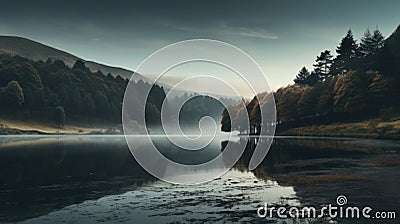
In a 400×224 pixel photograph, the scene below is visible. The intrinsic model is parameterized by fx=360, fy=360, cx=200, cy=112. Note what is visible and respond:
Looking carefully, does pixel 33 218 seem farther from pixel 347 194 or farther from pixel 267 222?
pixel 347 194

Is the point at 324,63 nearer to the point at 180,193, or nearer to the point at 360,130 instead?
the point at 360,130

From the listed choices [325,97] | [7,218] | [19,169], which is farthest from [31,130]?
[7,218]

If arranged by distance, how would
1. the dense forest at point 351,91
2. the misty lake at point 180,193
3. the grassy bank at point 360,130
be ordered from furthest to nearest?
the dense forest at point 351,91
the grassy bank at point 360,130
the misty lake at point 180,193

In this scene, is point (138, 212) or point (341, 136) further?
point (341, 136)

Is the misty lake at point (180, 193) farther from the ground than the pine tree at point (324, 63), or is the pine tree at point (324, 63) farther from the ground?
the pine tree at point (324, 63)

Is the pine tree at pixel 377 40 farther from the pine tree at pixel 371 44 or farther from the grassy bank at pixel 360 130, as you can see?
the grassy bank at pixel 360 130

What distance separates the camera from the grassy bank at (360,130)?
91.0 metres

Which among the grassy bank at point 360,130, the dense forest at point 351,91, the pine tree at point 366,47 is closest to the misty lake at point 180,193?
the grassy bank at point 360,130

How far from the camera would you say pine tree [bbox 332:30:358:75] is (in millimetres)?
154250

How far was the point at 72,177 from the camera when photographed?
110ft

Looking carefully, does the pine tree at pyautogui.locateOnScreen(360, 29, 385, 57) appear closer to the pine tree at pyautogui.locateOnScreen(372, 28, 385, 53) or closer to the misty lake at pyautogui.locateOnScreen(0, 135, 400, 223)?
the pine tree at pyautogui.locateOnScreen(372, 28, 385, 53)

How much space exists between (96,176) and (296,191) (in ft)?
62.3

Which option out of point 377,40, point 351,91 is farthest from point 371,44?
point 351,91

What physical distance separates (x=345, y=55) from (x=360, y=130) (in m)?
66.3
